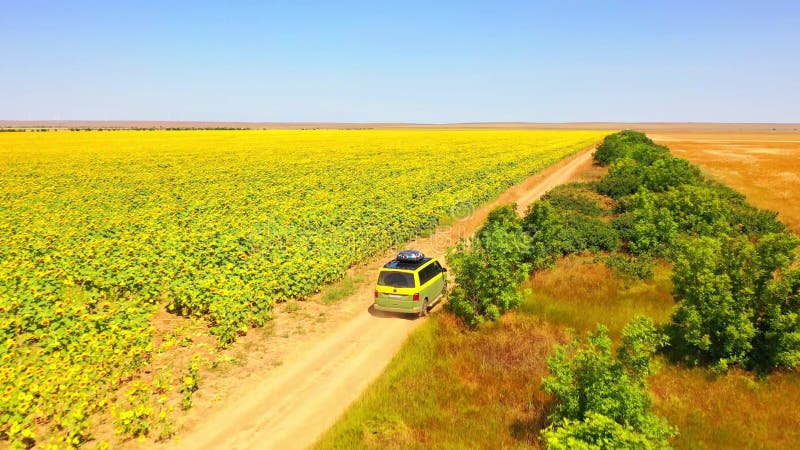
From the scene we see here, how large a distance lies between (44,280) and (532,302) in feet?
61.2

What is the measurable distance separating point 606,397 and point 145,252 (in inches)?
777

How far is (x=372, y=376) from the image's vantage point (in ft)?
41.6

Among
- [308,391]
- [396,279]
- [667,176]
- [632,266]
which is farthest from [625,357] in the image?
[667,176]

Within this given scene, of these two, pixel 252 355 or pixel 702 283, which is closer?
pixel 702 283

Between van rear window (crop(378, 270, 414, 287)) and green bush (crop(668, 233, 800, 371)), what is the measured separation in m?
8.46

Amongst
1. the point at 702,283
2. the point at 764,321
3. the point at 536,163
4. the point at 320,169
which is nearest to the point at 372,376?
the point at 702,283

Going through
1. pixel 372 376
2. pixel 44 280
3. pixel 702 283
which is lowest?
pixel 372 376

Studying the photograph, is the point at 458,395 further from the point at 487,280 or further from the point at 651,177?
the point at 651,177

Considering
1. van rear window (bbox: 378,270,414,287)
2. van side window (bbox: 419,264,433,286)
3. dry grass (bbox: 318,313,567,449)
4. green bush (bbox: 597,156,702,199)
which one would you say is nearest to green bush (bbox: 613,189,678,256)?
green bush (bbox: 597,156,702,199)

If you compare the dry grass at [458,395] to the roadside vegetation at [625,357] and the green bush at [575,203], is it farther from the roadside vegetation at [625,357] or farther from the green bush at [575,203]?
the green bush at [575,203]

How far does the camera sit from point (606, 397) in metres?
8.50

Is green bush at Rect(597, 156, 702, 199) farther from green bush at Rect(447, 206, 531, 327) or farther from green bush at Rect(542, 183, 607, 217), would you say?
green bush at Rect(447, 206, 531, 327)

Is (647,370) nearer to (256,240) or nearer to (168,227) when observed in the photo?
(256,240)

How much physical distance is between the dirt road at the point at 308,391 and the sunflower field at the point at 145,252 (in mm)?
2628
